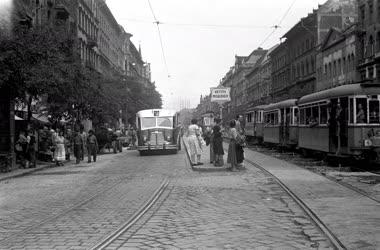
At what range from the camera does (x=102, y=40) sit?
77.3 meters

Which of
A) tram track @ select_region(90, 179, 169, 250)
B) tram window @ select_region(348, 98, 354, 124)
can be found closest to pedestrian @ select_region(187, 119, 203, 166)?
tram window @ select_region(348, 98, 354, 124)

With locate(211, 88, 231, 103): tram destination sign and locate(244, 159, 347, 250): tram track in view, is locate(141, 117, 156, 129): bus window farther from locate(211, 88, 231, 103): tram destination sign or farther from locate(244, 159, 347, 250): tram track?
locate(244, 159, 347, 250): tram track

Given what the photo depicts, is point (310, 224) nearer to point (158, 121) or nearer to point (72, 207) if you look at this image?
point (72, 207)

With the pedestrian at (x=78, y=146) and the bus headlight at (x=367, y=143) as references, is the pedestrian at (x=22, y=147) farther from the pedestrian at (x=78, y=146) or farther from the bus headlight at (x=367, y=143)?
the bus headlight at (x=367, y=143)

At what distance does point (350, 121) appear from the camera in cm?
Result: 1961

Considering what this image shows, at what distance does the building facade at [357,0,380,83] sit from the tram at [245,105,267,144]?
32.7 ft

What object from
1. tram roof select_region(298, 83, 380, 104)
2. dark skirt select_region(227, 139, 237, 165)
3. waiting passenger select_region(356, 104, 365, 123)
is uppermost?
tram roof select_region(298, 83, 380, 104)

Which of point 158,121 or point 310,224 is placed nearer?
point 310,224

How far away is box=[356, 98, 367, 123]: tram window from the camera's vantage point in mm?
19422

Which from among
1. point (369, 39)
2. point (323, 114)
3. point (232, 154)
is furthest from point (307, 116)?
point (369, 39)

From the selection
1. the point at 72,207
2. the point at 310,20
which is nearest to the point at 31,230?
the point at 72,207

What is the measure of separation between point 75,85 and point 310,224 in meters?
20.9

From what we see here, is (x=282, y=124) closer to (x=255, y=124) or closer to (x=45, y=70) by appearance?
(x=255, y=124)

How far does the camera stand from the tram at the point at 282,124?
29933 millimetres
